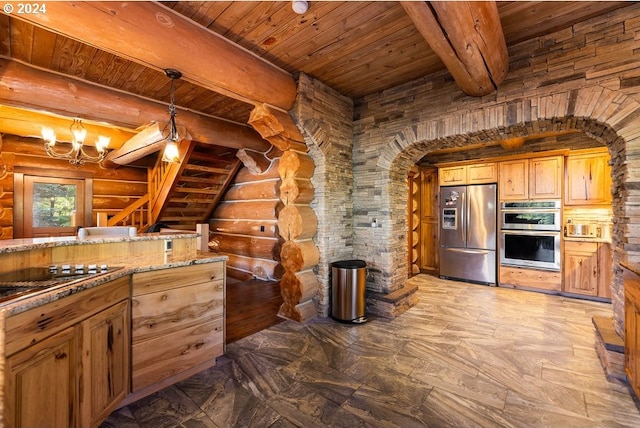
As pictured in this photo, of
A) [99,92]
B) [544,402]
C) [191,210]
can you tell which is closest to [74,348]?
[99,92]

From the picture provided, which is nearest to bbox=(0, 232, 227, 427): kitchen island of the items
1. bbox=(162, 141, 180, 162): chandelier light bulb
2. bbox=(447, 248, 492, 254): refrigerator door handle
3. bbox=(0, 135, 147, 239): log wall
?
bbox=(162, 141, 180, 162): chandelier light bulb

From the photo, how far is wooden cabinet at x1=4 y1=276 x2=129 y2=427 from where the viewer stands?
1.14 metres

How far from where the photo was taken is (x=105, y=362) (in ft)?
5.43

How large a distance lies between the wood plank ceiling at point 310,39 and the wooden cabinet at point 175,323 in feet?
5.48

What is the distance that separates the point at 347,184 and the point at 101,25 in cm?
280

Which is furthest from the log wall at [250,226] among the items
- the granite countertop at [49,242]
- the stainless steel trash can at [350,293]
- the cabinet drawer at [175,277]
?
the cabinet drawer at [175,277]

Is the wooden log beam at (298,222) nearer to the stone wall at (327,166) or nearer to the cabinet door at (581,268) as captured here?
the stone wall at (327,166)

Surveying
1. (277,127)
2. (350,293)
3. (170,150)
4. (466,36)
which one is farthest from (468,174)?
(170,150)

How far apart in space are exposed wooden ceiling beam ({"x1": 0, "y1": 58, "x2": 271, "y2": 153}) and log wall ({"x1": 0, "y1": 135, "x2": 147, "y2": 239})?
2.62 metres

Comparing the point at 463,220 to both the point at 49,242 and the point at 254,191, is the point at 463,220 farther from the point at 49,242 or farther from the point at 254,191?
the point at 49,242

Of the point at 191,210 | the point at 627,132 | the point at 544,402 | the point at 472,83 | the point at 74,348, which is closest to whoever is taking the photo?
the point at 74,348

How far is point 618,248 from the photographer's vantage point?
237cm

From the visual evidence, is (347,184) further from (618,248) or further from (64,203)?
(64,203)

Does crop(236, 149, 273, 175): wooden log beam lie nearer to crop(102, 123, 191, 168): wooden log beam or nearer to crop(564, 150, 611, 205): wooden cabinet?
crop(102, 123, 191, 168): wooden log beam
